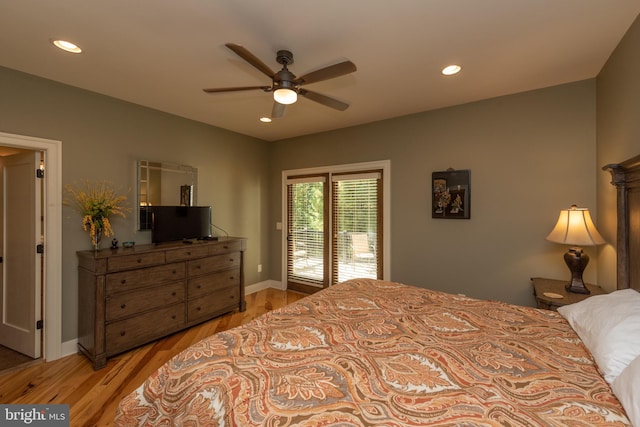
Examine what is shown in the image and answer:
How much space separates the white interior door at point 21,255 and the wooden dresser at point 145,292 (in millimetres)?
365

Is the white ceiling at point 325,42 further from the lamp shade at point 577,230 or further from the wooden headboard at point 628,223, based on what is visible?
the lamp shade at point 577,230

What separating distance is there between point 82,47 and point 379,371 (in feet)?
9.58

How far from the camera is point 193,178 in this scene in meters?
3.72

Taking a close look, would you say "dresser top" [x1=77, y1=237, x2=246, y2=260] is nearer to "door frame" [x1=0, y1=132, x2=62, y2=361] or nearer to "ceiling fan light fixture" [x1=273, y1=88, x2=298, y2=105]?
"door frame" [x1=0, y1=132, x2=62, y2=361]

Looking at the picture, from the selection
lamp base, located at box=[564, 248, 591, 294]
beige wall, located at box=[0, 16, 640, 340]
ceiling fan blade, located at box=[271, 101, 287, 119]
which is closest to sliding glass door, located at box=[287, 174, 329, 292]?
beige wall, located at box=[0, 16, 640, 340]

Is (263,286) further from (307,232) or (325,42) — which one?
(325,42)

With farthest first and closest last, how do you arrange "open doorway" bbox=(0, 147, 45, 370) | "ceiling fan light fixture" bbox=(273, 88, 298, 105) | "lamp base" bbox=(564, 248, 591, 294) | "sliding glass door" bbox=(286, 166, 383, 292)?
"sliding glass door" bbox=(286, 166, 383, 292)
"open doorway" bbox=(0, 147, 45, 370)
"lamp base" bbox=(564, 248, 591, 294)
"ceiling fan light fixture" bbox=(273, 88, 298, 105)

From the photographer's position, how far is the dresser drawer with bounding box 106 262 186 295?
255cm

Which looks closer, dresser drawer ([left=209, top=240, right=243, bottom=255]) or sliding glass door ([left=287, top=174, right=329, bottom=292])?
dresser drawer ([left=209, top=240, right=243, bottom=255])

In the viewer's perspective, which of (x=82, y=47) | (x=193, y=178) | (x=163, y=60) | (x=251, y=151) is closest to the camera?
(x=82, y=47)

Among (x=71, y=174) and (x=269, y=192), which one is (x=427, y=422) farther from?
(x=269, y=192)

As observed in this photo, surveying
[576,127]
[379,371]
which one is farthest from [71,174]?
[576,127]

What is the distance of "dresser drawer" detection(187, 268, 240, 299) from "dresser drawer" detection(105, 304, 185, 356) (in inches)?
8.6

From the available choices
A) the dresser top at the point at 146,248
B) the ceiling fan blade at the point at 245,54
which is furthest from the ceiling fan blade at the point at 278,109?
the dresser top at the point at 146,248
